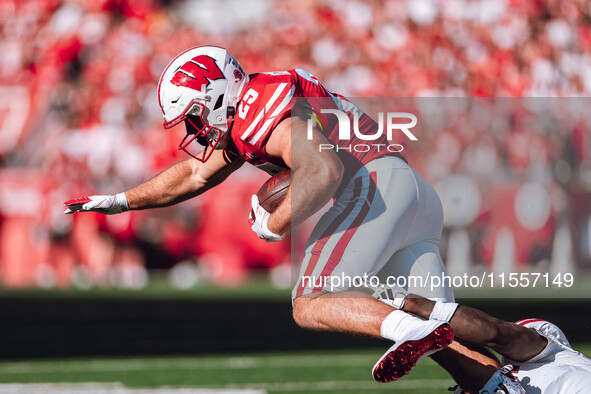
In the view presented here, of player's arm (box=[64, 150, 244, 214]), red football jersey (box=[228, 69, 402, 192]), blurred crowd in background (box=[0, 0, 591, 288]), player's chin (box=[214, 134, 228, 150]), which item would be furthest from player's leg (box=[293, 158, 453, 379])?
blurred crowd in background (box=[0, 0, 591, 288])

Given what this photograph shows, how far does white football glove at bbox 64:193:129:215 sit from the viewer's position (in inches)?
168

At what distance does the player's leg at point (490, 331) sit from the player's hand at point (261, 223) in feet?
1.88

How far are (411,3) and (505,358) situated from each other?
34.9ft

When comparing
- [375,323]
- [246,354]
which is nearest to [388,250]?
[375,323]

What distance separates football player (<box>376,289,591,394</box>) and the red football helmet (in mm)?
1025

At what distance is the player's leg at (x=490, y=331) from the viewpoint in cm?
334

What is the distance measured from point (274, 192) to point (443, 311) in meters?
0.88

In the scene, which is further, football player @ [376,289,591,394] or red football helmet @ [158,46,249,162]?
red football helmet @ [158,46,249,162]

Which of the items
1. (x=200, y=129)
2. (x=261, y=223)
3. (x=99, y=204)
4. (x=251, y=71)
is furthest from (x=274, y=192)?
(x=251, y=71)

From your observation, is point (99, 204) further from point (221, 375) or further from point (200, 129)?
point (221, 375)

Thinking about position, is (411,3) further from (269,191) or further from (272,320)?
(269,191)

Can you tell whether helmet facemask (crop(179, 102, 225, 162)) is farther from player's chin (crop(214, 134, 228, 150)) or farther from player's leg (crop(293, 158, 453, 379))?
player's leg (crop(293, 158, 453, 379))

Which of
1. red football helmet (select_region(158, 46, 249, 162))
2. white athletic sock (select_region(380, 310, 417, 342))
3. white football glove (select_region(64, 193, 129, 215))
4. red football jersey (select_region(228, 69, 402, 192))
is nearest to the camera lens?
white athletic sock (select_region(380, 310, 417, 342))

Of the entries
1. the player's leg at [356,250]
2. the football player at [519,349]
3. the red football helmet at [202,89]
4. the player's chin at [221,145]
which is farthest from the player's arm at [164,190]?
the football player at [519,349]
